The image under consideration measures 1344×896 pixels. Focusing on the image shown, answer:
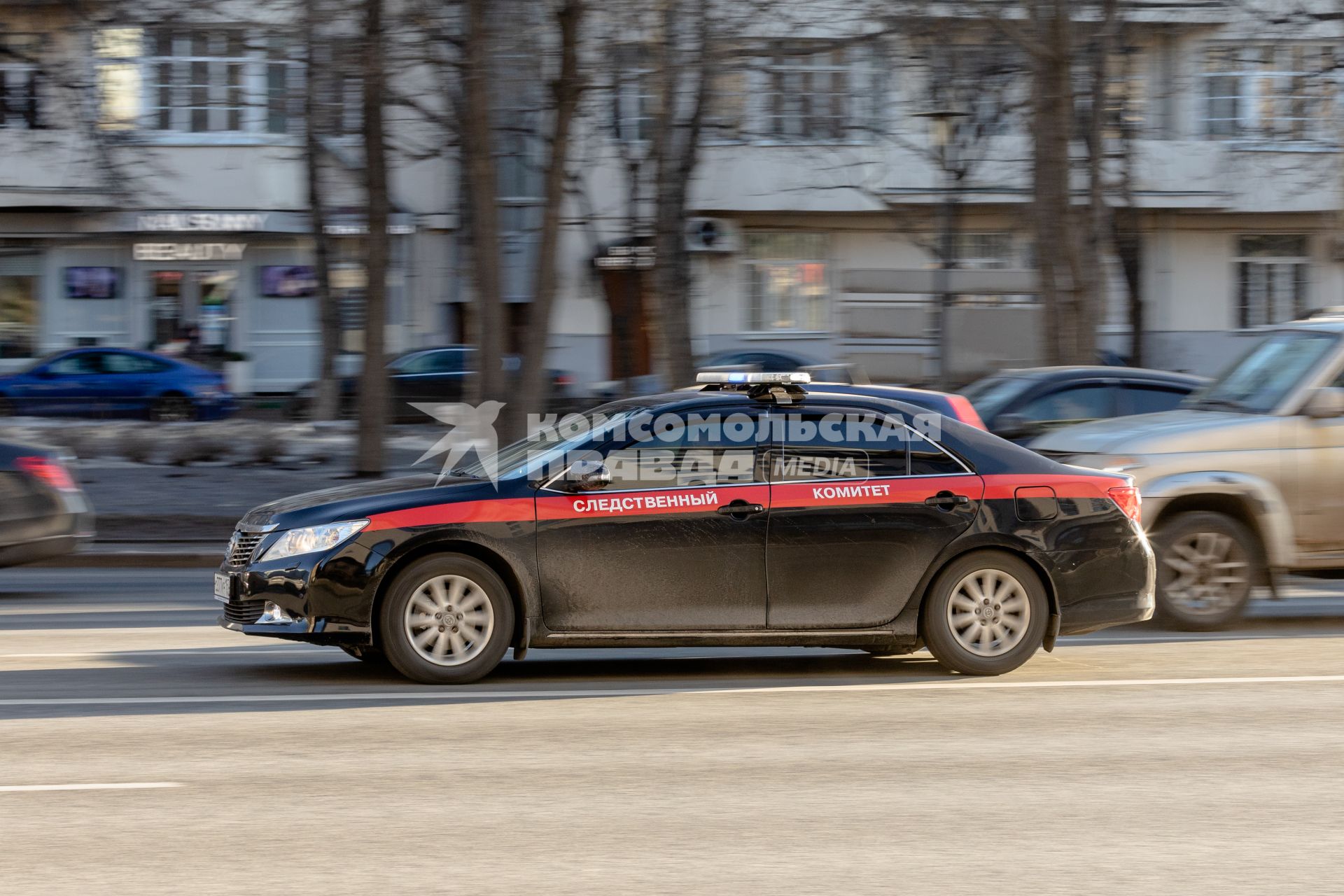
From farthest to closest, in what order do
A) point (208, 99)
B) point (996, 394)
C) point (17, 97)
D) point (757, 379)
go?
1. point (208, 99)
2. point (17, 97)
3. point (996, 394)
4. point (757, 379)

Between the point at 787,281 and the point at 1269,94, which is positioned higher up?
the point at 1269,94

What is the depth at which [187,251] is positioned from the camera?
37562 mm

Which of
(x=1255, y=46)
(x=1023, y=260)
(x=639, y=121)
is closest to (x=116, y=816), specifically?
(x=1255, y=46)

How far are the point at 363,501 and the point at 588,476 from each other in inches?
42.6

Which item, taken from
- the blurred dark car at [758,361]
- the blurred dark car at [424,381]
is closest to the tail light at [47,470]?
the blurred dark car at [758,361]

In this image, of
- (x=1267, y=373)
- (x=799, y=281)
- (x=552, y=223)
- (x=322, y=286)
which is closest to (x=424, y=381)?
(x=322, y=286)

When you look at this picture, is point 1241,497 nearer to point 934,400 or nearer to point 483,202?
point 934,400

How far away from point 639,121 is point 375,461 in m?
15.3

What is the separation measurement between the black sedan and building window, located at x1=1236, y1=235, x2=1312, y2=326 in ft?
109

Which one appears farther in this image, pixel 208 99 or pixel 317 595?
pixel 208 99

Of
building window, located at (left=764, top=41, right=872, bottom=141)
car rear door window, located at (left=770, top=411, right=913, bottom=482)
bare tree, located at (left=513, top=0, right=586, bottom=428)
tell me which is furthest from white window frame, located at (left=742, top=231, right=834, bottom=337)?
car rear door window, located at (left=770, top=411, right=913, bottom=482)

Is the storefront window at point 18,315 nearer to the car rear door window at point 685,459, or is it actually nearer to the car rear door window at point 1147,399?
the car rear door window at point 1147,399

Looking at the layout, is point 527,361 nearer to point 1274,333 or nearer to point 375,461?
point 375,461

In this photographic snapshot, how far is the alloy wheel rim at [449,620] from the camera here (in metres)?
8.12
